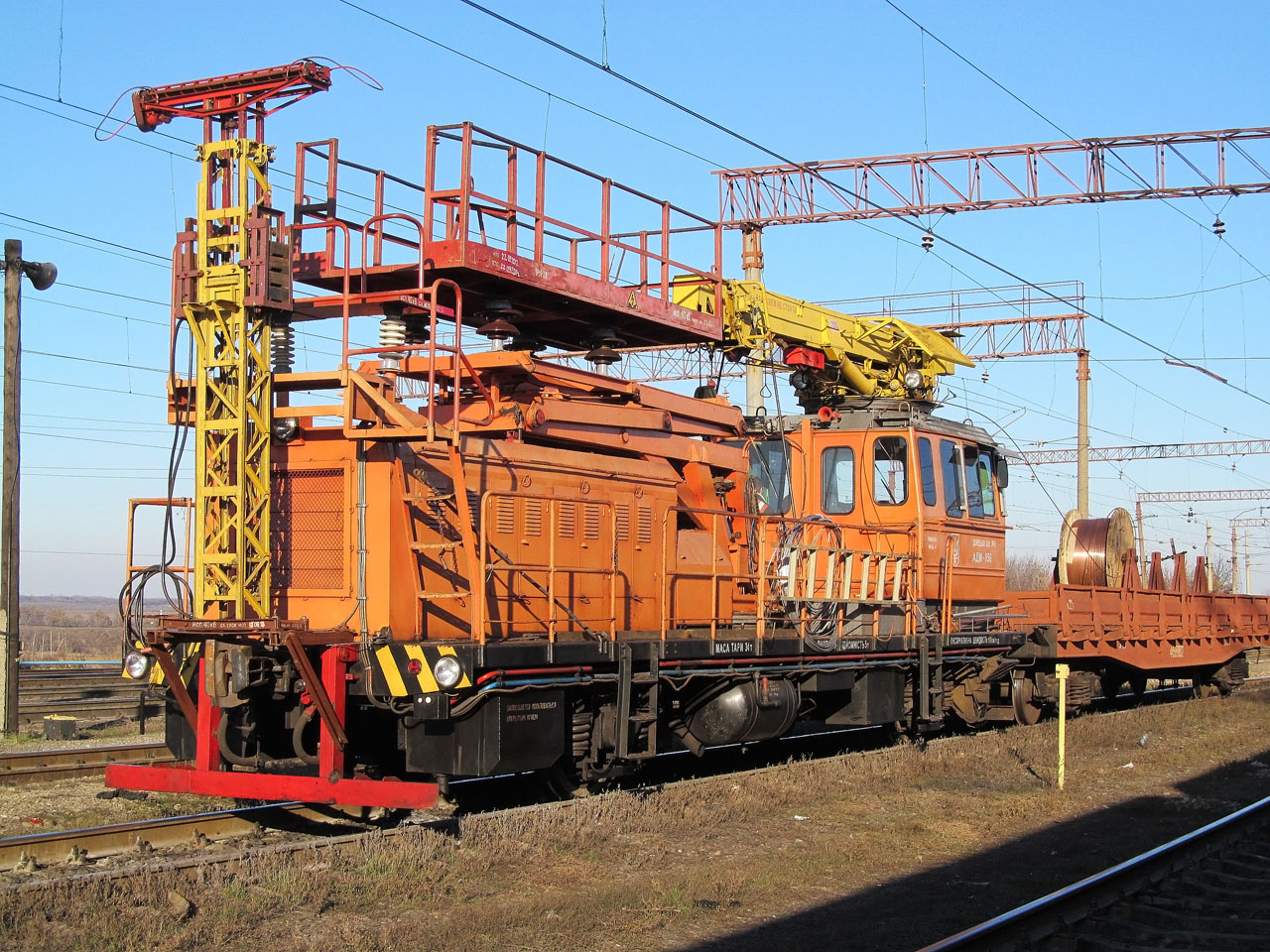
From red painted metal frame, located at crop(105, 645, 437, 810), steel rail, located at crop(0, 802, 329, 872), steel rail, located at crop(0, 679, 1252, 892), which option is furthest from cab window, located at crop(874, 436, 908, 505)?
red painted metal frame, located at crop(105, 645, 437, 810)

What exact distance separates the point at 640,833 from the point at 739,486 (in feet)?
14.2

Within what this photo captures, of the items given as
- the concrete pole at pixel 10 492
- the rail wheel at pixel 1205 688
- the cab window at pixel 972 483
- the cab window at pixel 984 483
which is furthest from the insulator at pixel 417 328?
the rail wheel at pixel 1205 688

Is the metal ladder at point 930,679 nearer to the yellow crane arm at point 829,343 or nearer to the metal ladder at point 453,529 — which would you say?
the yellow crane arm at point 829,343

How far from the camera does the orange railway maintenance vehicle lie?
8797 millimetres

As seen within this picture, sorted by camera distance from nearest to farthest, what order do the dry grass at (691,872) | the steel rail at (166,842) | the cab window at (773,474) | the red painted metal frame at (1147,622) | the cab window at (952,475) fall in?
1. the dry grass at (691,872)
2. the steel rail at (166,842)
3. the cab window at (773,474)
4. the cab window at (952,475)
5. the red painted metal frame at (1147,622)

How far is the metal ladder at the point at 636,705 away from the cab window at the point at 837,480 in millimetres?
4986

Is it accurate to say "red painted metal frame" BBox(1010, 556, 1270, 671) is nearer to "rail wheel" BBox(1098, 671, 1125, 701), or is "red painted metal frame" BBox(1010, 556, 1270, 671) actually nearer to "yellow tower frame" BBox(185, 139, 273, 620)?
"rail wheel" BBox(1098, 671, 1125, 701)

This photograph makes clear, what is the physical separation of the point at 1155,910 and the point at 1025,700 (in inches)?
393

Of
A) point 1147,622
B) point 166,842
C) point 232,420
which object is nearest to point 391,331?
point 232,420

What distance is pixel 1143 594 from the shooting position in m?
20.1

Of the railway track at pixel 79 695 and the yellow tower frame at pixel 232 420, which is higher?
the yellow tower frame at pixel 232 420

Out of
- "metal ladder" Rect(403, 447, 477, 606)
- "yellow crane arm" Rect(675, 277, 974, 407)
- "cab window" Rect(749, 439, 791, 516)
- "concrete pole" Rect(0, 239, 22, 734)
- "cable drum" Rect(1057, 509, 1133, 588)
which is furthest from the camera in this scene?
"cable drum" Rect(1057, 509, 1133, 588)

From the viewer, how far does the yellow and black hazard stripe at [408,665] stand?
8523 millimetres

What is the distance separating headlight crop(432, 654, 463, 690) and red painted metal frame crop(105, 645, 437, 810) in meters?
0.67
